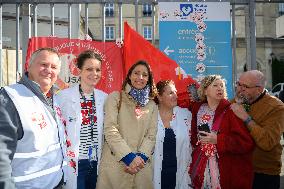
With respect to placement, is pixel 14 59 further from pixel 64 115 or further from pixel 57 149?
pixel 57 149

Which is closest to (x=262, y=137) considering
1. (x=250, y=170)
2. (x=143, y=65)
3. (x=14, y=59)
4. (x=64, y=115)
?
(x=250, y=170)

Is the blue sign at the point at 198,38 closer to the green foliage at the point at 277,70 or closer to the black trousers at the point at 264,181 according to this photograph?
the black trousers at the point at 264,181

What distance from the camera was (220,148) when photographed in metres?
3.74

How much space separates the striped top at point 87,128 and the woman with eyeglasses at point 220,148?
1096 millimetres

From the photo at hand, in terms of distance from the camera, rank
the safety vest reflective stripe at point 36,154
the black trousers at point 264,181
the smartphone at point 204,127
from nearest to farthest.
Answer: the safety vest reflective stripe at point 36,154, the smartphone at point 204,127, the black trousers at point 264,181

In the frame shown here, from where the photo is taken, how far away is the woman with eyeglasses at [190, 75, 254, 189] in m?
3.75

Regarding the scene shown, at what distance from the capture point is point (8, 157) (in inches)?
86.3

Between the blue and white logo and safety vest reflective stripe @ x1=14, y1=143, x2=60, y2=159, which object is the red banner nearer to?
the blue and white logo

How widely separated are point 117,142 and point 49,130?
116 centimetres

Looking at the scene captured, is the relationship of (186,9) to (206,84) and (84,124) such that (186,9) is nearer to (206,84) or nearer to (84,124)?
(206,84)

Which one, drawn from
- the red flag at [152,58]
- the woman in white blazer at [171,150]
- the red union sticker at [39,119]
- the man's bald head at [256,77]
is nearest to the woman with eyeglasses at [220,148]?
the woman in white blazer at [171,150]

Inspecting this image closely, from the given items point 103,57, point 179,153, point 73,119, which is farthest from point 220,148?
point 103,57

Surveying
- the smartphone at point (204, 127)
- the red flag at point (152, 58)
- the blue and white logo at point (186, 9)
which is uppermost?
the blue and white logo at point (186, 9)

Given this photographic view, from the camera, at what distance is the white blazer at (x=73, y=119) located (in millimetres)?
3561
